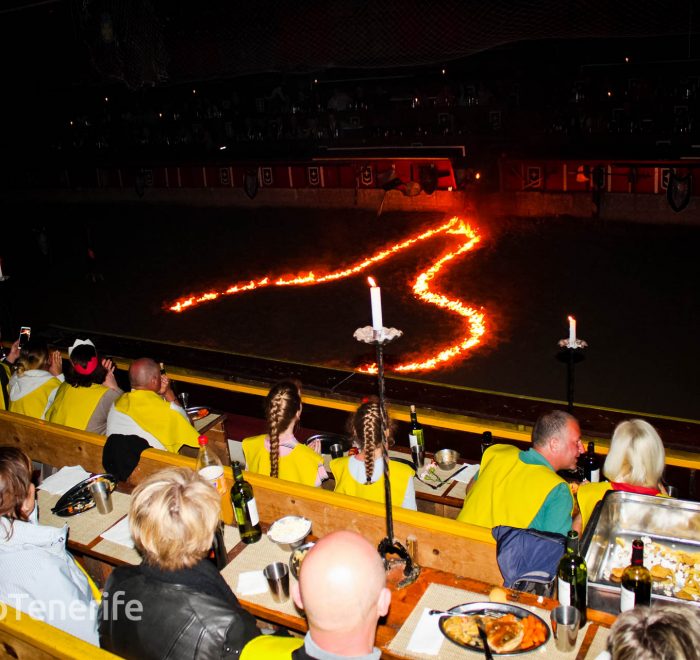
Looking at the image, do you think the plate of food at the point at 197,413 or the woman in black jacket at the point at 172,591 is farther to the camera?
the plate of food at the point at 197,413

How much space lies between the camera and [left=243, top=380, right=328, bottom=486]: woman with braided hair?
155 inches

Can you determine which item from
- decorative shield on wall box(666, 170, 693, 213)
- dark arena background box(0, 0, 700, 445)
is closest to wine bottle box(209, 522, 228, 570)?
dark arena background box(0, 0, 700, 445)

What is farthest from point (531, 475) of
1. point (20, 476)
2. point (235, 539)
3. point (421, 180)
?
point (421, 180)

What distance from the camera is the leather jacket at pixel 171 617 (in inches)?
91.0

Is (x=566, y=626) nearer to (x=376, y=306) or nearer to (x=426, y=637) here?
(x=426, y=637)

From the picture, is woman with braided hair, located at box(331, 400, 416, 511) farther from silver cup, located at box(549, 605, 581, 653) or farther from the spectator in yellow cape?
the spectator in yellow cape

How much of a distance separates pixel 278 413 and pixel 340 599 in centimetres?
204

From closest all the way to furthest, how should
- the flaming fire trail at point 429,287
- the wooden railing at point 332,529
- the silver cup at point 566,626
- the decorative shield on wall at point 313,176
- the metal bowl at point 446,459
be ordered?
the silver cup at point 566,626 < the wooden railing at point 332,529 < the metal bowl at point 446,459 < the flaming fire trail at point 429,287 < the decorative shield on wall at point 313,176

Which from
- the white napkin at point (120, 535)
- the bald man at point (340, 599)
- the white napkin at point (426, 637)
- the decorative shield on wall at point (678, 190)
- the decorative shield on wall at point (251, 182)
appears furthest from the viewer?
the decorative shield on wall at point (251, 182)

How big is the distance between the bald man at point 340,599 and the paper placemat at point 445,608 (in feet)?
2.09

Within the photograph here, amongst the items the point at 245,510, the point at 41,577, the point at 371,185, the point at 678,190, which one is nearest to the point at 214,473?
the point at 245,510

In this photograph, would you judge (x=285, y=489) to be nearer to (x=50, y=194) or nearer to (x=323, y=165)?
(x=323, y=165)

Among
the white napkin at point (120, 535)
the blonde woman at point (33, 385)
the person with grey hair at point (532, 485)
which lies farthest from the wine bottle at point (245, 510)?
the blonde woman at point (33, 385)

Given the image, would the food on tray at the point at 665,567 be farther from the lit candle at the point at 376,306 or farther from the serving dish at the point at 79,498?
the serving dish at the point at 79,498
